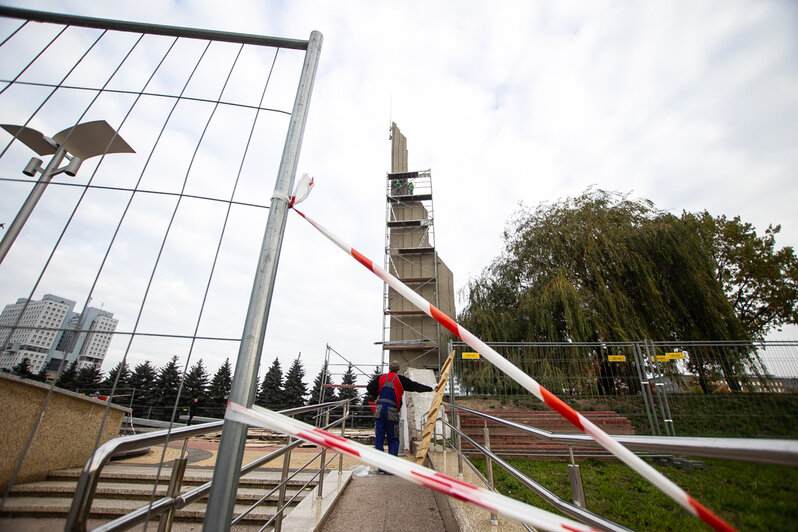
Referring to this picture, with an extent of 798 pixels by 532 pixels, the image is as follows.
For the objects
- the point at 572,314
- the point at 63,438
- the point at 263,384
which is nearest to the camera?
the point at 63,438

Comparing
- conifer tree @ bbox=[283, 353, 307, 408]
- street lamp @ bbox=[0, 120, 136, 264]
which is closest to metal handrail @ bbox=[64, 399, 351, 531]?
street lamp @ bbox=[0, 120, 136, 264]

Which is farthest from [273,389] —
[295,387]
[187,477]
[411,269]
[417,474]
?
[417,474]

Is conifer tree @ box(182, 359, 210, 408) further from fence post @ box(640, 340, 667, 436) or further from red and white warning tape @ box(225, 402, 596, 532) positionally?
fence post @ box(640, 340, 667, 436)

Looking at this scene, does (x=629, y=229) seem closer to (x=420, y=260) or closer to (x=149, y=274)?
(x=420, y=260)

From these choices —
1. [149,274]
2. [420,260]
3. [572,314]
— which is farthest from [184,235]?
[420,260]

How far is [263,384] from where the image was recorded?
87.5 feet

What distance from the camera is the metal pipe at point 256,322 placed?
0.89m

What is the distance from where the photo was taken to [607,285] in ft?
30.6

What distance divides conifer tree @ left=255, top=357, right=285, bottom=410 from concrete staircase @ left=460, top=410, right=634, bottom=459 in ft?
68.5

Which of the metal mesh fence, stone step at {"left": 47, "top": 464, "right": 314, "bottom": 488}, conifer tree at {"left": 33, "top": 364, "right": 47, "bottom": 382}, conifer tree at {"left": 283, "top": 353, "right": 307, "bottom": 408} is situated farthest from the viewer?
conifer tree at {"left": 283, "top": 353, "right": 307, "bottom": 408}

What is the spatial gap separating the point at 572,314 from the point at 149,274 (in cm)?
929

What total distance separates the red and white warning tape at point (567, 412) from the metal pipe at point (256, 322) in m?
0.13

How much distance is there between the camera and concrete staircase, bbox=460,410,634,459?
5.55m

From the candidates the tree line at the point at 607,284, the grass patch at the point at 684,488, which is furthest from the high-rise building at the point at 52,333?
the tree line at the point at 607,284
